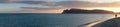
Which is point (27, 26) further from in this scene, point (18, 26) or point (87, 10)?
point (87, 10)

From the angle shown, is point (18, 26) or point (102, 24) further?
point (18, 26)

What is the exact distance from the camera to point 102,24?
121 ft

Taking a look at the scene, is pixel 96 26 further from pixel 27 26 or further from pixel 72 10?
pixel 72 10

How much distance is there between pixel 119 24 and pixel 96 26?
129 inches

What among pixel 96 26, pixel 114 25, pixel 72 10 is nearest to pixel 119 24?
pixel 114 25

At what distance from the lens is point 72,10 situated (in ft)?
617

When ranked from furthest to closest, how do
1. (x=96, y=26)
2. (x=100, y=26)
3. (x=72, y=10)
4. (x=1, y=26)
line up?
(x=72, y=10)
(x=1, y=26)
(x=100, y=26)
(x=96, y=26)

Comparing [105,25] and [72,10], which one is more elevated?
[105,25]

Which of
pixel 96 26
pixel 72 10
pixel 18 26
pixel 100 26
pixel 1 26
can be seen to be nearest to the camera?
pixel 96 26

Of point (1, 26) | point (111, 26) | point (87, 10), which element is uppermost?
point (111, 26)

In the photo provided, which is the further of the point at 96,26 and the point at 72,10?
the point at 72,10

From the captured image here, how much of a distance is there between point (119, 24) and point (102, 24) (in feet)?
6.82

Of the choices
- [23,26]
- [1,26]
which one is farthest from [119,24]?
[23,26]

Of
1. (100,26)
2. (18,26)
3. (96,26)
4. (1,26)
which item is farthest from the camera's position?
(18,26)
